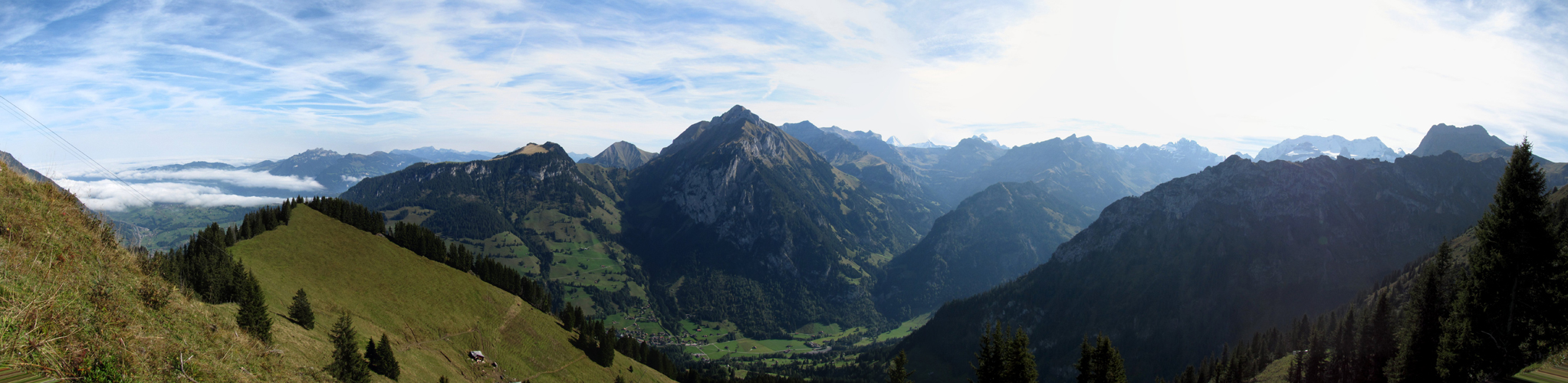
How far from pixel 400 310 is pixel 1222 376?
16005 cm

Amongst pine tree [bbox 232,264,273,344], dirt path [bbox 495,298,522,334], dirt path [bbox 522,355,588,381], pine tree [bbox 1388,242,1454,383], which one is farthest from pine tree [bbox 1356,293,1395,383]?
dirt path [bbox 495,298,522,334]

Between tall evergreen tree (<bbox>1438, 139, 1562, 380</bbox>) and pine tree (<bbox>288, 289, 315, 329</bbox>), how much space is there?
294 ft

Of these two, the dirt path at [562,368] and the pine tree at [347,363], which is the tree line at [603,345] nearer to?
the dirt path at [562,368]

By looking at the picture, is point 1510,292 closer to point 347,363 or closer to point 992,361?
point 992,361

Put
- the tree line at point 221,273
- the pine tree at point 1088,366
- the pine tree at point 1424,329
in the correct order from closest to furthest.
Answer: the pine tree at point 1424,329 → the pine tree at point 1088,366 → the tree line at point 221,273

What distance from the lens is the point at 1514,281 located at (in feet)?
80.1

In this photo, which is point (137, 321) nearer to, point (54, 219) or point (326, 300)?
point (54, 219)

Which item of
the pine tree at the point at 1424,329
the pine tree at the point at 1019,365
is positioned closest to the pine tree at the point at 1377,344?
the pine tree at the point at 1424,329

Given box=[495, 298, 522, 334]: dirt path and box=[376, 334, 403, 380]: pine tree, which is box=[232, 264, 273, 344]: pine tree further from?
box=[495, 298, 522, 334]: dirt path

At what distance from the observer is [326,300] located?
70.1 m

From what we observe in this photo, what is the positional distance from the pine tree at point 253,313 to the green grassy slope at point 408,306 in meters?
4.53

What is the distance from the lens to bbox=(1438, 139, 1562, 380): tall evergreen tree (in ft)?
78.0

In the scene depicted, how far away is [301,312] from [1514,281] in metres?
91.5

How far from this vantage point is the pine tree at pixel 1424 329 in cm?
3106
